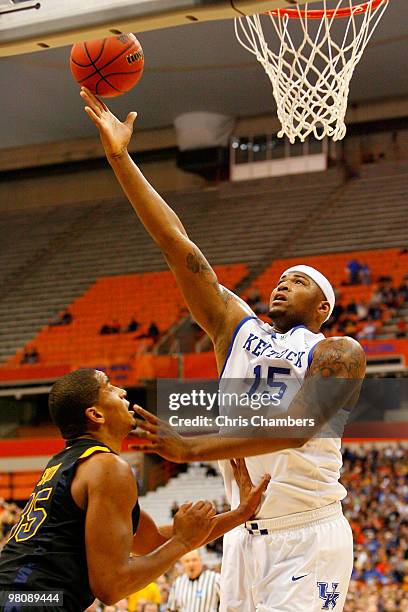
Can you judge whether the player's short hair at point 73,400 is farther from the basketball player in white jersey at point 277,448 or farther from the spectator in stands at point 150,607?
the spectator in stands at point 150,607

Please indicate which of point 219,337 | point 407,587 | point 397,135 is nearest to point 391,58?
point 397,135

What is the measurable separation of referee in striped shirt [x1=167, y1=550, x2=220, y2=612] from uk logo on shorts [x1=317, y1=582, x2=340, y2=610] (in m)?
3.88

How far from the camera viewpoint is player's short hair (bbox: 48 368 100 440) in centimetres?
312

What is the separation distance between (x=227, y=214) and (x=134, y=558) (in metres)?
16.0

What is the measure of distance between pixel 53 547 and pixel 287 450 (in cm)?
93

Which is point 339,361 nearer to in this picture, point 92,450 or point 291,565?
point 291,565

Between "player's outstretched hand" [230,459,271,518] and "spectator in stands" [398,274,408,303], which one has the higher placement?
"player's outstretched hand" [230,459,271,518]

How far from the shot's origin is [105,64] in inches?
156

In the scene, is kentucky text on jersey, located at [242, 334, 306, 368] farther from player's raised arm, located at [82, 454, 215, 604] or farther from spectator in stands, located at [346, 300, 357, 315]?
spectator in stands, located at [346, 300, 357, 315]

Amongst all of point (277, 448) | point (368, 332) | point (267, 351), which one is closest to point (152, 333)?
point (368, 332)

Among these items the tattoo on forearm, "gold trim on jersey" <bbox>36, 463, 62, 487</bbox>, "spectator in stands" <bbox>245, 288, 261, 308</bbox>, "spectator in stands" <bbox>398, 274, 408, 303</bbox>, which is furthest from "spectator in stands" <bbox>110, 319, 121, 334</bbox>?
"gold trim on jersey" <bbox>36, 463, 62, 487</bbox>

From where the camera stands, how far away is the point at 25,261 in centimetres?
1970

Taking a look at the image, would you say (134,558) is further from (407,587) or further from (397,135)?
(397,135)

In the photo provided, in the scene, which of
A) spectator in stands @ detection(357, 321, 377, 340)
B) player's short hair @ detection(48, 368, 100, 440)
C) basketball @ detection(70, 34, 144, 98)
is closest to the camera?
player's short hair @ detection(48, 368, 100, 440)
